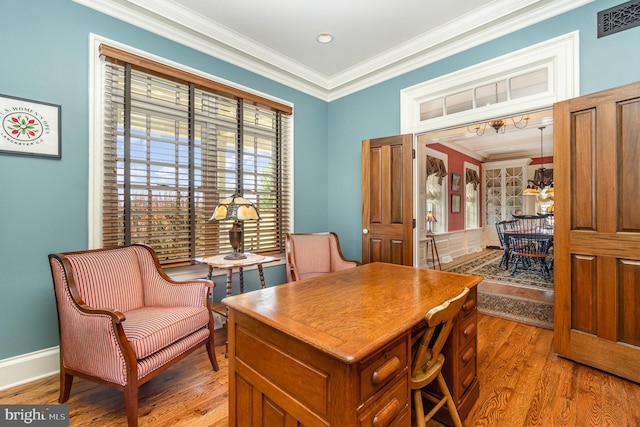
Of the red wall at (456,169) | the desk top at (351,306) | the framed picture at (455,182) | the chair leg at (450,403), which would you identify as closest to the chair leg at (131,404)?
the desk top at (351,306)

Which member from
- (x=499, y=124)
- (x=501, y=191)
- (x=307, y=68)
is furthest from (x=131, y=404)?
(x=501, y=191)

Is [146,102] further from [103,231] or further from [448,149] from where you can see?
[448,149]

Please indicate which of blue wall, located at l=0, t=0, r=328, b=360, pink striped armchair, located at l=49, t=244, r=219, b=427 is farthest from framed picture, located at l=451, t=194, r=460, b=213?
blue wall, located at l=0, t=0, r=328, b=360

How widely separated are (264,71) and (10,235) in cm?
276

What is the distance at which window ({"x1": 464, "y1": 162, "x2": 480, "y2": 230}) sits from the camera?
7.73 metres

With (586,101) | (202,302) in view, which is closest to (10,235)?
(202,302)

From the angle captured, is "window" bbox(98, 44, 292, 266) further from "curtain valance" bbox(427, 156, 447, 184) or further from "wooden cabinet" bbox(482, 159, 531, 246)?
"wooden cabinet" bbox(482, 159, 531, 246)

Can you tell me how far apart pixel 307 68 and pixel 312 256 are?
7.78 ft

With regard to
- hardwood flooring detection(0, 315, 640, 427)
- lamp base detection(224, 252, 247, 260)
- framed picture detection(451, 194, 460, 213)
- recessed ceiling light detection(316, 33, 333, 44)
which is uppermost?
recessed ceiling light detection(316, 33, 333, 44)

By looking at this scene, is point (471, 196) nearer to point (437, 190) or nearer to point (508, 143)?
point (508, 143)

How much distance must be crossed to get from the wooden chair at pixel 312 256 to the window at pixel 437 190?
341cm

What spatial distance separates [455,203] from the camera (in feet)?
23.1

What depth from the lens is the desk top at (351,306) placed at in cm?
100

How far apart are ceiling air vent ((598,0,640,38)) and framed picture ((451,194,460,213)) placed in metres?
4.91
